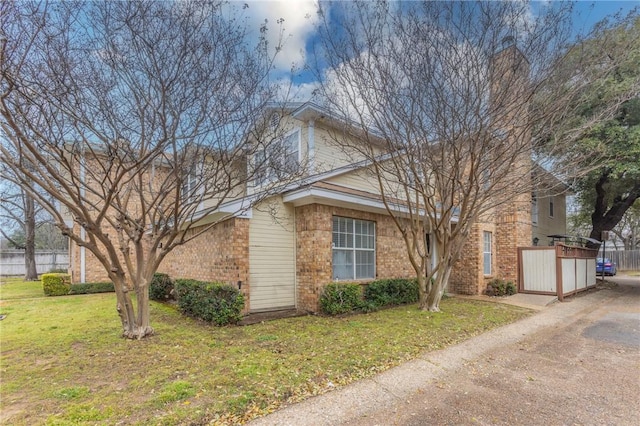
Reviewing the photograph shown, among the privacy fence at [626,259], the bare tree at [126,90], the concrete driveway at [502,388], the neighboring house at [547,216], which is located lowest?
the privacy fence at [626,259]

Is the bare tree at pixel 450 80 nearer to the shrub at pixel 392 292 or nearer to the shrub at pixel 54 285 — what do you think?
the shrub at pixel 392 292

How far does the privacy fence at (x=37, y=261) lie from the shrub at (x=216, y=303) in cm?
2268

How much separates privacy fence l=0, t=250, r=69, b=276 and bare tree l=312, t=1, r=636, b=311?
26.3 metres

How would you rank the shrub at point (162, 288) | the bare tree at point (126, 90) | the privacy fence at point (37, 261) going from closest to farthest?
the bare tree at point (126, 90) → the shrub at point (162, 288) → the privacy fence at point (37, 261)

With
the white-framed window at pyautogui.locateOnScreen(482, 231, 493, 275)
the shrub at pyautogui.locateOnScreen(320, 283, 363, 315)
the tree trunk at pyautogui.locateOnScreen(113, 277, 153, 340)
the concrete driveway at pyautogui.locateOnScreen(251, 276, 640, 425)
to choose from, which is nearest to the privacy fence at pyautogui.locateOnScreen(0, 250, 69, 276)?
the tree trunk at pyautogui.locateOnScreen(113, 277, 153, 340)

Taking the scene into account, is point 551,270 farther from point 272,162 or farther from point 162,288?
point 162,288

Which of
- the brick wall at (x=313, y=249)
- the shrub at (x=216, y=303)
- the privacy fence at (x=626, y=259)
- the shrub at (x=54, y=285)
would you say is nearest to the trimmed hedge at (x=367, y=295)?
the brick wall at (x=313, y=249)

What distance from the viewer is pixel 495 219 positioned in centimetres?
1416

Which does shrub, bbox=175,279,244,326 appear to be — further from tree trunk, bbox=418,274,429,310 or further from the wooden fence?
the wooden fence

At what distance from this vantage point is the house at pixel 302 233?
8.65 meters

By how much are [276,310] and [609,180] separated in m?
15.4

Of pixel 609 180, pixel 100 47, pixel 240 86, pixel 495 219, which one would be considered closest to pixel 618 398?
pixel 240 86

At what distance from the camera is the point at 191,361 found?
5227 millimetres

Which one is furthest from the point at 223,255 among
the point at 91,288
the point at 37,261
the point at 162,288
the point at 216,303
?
the point at 37,261
